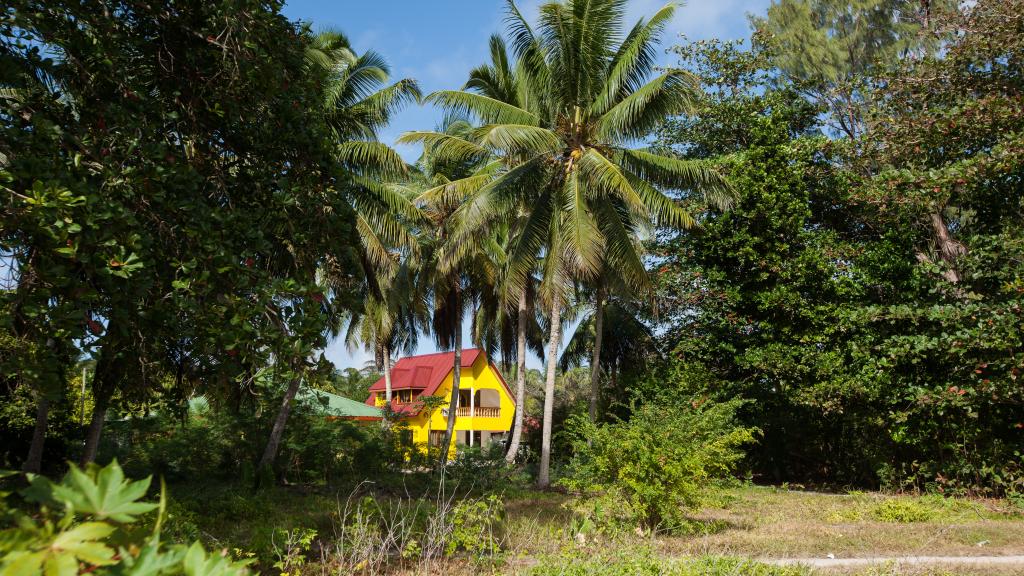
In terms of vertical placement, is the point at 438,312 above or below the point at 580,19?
below

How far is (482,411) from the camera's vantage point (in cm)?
3709

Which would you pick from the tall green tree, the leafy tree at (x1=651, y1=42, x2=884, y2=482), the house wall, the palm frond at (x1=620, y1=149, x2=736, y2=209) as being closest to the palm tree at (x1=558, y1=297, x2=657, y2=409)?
the leafy tree at (x1=651, y1=42, x2=884, y2=482)

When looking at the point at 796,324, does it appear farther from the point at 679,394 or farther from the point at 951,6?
the point at 951,6

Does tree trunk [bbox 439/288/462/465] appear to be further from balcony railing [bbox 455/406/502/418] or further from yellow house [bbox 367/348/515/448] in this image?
balcony railing [bbox 455/406/502/418]

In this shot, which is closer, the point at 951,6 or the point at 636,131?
the point at 636,131

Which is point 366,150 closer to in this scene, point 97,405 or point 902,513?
point 97,405

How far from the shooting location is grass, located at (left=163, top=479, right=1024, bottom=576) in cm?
635

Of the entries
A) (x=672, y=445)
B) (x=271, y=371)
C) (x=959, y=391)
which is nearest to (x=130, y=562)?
(x=271, y=371)

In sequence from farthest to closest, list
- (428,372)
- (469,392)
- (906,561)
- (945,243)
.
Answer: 1. (428,372)
2. (469,392)
3. (945,243)
4. (906,561)

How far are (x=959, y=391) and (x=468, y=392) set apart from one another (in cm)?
2692

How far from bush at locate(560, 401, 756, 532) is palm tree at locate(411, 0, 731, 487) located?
4739mm

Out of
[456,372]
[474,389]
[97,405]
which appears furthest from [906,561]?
[474,389]

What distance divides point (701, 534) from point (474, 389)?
27.9m

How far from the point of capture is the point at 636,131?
15.3 meters
